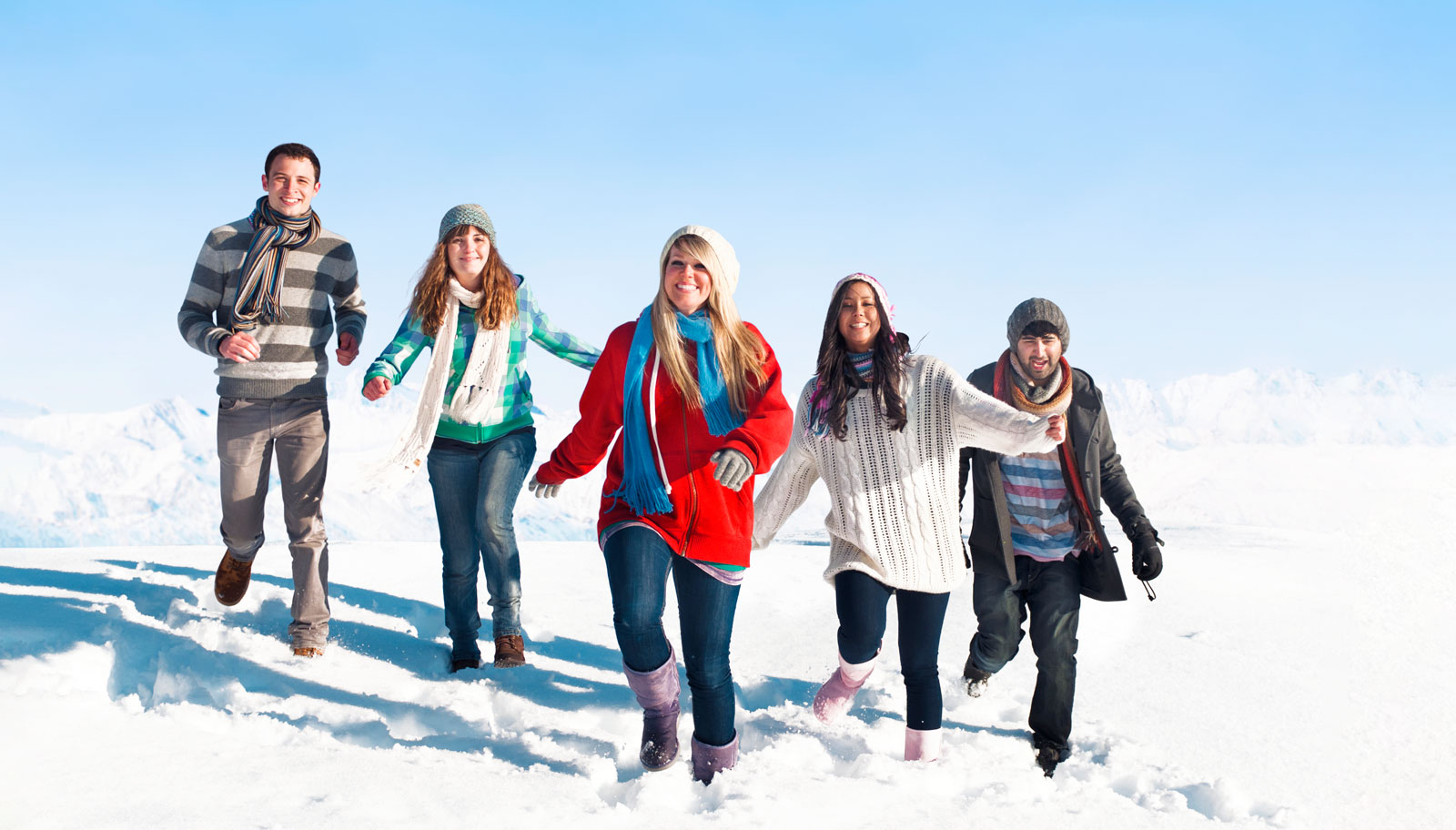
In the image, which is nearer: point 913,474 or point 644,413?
point 644,413

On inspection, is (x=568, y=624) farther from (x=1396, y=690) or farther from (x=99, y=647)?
(x=1396, y=690)

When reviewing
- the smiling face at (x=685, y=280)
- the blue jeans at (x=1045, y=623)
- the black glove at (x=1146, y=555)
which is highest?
the smiling face at (x=685, y=280)

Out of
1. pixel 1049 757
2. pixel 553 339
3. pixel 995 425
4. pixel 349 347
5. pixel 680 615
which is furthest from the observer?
pixel 349 347

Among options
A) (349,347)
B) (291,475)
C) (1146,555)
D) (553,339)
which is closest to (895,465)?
(1146,555)

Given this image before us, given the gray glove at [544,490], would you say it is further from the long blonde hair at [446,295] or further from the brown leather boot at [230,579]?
the brown leather boot at [230,579]

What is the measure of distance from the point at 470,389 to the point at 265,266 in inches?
44.2

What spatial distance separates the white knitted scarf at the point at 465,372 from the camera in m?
4.19

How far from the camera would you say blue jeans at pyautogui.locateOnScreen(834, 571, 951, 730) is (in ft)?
11.4

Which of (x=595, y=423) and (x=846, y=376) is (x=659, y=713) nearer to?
(x=595, y=423)

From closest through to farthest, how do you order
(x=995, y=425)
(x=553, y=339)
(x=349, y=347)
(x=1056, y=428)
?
(x=1056, y=428), (x=995, y=425), (x=553, y=339), (x=349, y=347)

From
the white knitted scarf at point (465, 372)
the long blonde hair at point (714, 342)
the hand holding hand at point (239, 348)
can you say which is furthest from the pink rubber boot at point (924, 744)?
the hand holding hand at point (239, 348)

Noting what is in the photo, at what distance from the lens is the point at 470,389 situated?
4.20 m

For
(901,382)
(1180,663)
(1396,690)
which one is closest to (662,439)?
(901,382)

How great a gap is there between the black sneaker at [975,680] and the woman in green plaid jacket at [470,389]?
2.22 m
